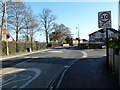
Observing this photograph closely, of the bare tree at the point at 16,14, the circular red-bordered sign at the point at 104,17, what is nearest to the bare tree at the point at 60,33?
the bare tree at the point at 16,14

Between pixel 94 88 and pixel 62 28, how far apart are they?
78.2 metres

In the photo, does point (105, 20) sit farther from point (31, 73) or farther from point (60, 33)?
point (60, 33)

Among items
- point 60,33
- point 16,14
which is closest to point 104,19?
point 16,14

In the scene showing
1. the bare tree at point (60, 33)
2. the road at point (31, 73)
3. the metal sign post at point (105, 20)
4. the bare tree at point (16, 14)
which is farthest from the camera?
the bare tree at point (60, 33)

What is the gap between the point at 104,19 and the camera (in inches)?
317

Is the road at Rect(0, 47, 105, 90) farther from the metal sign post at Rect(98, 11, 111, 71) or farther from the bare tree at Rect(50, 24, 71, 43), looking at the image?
the bare tree at Rect(50, 24, 71, 43)

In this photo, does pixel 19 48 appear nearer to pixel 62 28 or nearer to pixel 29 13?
pixel 29 13

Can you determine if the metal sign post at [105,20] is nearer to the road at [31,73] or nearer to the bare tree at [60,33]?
the road at [31,73]

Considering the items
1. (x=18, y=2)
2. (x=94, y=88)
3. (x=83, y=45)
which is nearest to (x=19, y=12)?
(x=18, y=2)

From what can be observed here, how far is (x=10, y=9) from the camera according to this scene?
29750mm

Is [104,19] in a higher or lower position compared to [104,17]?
lower

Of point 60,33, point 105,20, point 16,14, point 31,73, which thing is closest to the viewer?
point 105,20

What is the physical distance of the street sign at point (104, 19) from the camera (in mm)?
7961

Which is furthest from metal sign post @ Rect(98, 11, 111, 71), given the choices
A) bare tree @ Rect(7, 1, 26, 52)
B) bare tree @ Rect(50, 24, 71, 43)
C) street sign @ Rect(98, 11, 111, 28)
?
bare tree @ Rect(50, 24, 71, 43)
